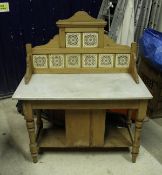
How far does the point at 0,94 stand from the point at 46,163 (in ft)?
4.05

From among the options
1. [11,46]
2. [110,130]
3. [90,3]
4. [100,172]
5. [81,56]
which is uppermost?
[90,3]

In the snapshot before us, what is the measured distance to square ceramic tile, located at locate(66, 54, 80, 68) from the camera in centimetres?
181

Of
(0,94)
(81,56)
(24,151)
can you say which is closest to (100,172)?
(24,151)

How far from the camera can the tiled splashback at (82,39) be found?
69.1 inches

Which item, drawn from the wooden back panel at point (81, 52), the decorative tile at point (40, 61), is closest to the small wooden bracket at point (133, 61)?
the wooden back panel at point (81, 52)

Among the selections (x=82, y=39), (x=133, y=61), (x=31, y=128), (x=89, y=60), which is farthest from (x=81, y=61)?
(x=31, y=128)

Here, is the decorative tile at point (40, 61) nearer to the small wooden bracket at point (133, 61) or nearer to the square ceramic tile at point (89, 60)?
the square ceramic tile at point (89, 60)

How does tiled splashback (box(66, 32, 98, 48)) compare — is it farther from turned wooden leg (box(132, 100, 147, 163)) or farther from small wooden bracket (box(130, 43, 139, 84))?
turned wooden leg (box(132, 100, 147, 163))

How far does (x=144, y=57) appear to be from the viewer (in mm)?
2293

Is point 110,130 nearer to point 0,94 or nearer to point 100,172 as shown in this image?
point 100,172

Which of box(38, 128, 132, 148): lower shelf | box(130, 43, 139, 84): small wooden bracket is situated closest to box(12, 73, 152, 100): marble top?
box(130, 43, 139, 84): small wooden bracket

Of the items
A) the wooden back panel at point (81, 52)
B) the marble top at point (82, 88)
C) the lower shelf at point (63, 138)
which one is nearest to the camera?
the marble top at point (82, 88)

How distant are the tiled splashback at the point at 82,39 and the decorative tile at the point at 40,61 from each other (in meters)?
0.20

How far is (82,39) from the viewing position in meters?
1.77
